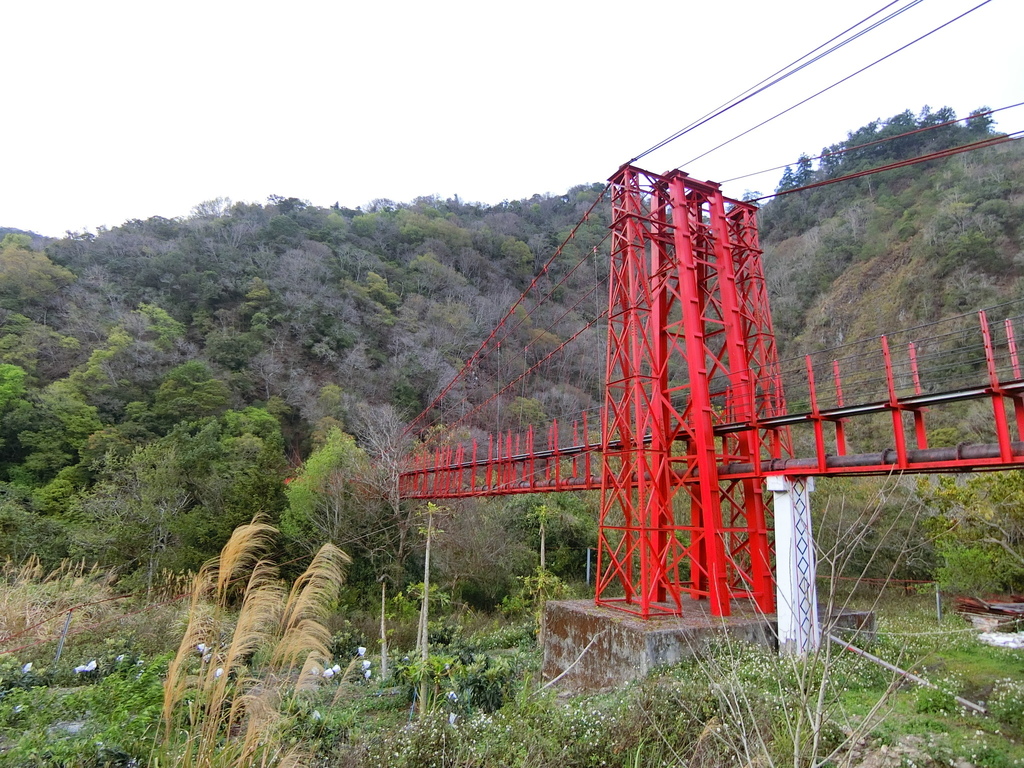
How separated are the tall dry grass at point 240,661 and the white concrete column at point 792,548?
17.2 feet

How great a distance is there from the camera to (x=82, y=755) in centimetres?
320

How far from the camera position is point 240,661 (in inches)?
135

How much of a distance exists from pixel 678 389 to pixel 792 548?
285 centimetres

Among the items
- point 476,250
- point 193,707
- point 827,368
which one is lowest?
point 193,707

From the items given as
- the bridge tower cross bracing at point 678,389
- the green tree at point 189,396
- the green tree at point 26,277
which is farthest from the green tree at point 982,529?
the green tree at point 26,277

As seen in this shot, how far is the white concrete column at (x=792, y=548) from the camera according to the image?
21.7 ft

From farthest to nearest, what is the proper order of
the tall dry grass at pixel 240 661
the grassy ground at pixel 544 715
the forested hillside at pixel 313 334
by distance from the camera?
the forested hillside at pixel 313 334, the grassy ground at pixel 544 715, the tall dry grass at pixel 240 661

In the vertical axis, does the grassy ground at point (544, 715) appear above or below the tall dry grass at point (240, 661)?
below

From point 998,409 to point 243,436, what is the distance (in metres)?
19.8

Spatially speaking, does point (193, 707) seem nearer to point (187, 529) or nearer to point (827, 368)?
point (187, 529)

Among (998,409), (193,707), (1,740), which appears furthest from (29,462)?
(998,409)

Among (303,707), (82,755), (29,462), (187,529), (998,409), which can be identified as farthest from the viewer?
(29,462)

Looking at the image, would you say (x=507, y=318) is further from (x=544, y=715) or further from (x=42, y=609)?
(x=544, y=715)

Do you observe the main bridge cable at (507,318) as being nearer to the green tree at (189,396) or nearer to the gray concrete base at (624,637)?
the gray concrete base at (624,637)
